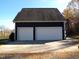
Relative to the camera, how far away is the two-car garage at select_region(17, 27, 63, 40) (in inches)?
1442

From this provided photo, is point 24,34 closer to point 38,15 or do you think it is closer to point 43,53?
point 38,15

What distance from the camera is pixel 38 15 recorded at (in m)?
38.9

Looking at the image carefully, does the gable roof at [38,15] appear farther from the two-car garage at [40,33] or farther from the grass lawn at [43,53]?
the grass lawn at [43,53]

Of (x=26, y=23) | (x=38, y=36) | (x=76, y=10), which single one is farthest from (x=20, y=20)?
(x=76, y=10)

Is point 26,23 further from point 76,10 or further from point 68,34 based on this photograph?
point 76,10

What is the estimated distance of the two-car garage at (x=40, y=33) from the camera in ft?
120

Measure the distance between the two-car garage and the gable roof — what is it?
153cm

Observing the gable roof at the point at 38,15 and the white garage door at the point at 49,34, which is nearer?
the white garage door at the point at 49,34

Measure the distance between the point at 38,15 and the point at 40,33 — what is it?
356 cm

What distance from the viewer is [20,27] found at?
36.8 meters

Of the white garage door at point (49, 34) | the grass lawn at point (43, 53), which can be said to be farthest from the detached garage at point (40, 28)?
the grass lawn at point (43, 53)

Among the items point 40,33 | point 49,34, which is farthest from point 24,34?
point 49,34

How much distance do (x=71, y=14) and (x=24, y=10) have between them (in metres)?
20.8

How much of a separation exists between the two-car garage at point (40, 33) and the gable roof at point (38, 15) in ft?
5.03
